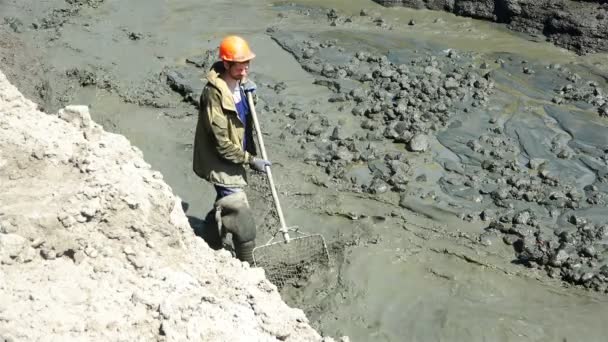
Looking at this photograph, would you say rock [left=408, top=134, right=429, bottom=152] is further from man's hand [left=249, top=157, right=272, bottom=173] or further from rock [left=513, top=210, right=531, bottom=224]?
man's hand [left=249, top=157, right=272, bottom=173]

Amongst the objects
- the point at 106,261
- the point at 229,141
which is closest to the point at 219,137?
the point at 229,141

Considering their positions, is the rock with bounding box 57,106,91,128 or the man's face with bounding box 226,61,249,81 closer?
the rock with bounding box 57,106,91,128

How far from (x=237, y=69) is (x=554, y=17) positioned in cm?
637

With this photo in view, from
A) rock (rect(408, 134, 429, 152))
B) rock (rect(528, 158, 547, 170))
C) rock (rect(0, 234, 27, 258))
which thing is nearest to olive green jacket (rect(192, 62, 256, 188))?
rock (rect(0, 234, 27, 258))

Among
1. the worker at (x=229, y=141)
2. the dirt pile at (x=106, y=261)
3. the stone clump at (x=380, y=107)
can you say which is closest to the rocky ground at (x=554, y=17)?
the stone clump at (x=380, y=107)

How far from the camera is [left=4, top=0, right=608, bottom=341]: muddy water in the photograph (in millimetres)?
4840

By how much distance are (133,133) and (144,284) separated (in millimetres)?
4346

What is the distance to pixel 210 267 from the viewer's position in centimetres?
329

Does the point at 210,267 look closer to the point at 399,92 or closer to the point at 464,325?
the point at 464,325

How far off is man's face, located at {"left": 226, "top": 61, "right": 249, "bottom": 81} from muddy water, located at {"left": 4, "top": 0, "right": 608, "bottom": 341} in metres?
1.70

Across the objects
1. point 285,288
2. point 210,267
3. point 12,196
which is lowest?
point 285,288

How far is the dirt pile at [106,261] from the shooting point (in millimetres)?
Answer: 2752

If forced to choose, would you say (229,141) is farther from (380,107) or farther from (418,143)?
(380,107)

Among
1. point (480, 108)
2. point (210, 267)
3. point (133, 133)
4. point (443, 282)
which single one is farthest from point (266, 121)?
point (210, 267)
